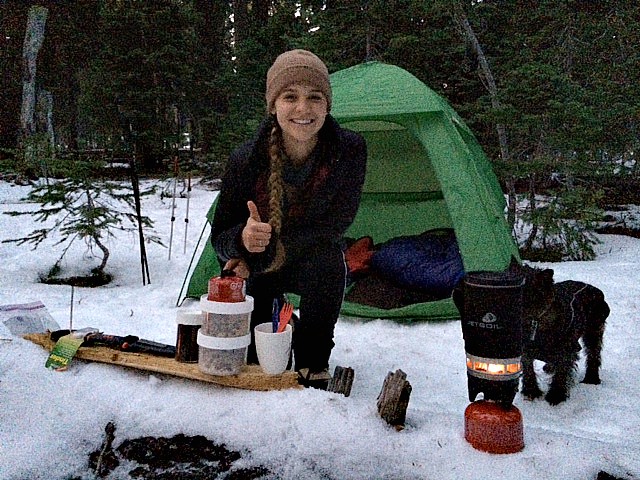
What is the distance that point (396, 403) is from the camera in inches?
55.9

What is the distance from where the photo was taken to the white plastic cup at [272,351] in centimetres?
164

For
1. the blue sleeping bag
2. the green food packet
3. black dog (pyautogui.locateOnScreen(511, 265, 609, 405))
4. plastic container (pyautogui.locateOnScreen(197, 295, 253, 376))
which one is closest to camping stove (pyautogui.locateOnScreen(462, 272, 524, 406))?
black dog (pyautogui.locateOnScreen(511, 265, 609, 405))

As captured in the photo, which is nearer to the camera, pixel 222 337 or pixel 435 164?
pixel 222 337

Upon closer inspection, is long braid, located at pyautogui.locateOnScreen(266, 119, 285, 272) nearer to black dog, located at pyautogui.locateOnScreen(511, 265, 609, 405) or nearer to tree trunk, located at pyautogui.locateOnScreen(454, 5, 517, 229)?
black dog, located at pyautogui.locateOnScreen(511, 265, 609, 405)

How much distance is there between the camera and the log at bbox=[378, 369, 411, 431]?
4.66 feet

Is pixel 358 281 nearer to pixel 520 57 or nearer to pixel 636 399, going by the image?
pixel 636 399

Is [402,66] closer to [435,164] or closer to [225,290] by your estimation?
[435,164]

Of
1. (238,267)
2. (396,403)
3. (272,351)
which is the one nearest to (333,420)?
(396,403)

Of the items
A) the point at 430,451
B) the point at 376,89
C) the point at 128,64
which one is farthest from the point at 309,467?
the point at 128,64

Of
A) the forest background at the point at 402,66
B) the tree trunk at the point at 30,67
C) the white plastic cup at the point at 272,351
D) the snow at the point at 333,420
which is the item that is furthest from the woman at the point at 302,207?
the tree trunk at the point at 30,67

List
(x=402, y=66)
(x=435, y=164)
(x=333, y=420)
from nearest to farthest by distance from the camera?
(x=333, y=420)
(x=435, y=164)
(x=402, y=66)

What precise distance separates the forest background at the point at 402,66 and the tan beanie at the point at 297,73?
2654 mm

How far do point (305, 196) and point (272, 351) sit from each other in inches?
Result: 22.1

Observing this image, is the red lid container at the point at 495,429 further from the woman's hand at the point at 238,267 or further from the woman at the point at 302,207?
the woman's hand at the point at 238,267
